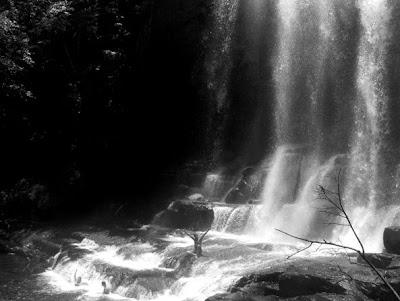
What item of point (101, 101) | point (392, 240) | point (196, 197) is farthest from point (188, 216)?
point (101, 101)

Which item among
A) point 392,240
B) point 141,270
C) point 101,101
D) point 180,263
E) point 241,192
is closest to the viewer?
point 392,240

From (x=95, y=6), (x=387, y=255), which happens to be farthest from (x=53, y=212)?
(x=387, y=255)

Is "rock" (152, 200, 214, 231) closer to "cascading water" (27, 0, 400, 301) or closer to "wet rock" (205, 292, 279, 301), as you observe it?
"cascading water" (27, 0, 400, 301)

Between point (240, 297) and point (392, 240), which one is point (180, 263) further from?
point (392, 240)

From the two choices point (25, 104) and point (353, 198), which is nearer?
point (353, 198)

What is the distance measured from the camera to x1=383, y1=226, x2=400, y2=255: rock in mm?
12406

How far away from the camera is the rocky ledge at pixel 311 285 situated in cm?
990

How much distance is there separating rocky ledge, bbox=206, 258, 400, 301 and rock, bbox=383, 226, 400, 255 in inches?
77.7

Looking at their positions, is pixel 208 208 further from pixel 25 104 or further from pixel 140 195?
pixel 25 104

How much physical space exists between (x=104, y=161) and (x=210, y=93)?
31.9ft

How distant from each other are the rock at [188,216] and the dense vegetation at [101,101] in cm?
447

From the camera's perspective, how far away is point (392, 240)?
12562 mm

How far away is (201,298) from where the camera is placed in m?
11.5

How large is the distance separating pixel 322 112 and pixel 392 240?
14.8 m
